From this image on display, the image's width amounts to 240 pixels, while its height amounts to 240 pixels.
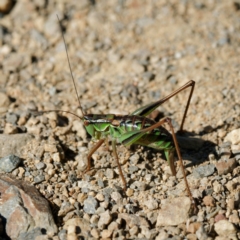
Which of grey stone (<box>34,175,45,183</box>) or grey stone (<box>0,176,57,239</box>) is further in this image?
grey stone (<box>34,175,45,183</box>)

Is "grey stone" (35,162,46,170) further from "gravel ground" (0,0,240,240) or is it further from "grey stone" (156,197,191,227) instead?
"grey stone" (156,197,191,227)

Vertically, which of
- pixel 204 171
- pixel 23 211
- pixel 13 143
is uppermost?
pixel 13 143

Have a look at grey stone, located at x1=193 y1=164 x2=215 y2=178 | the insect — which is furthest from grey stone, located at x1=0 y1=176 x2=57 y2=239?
grey stone, located at x1=193 y1=164 x2=215 y2=178

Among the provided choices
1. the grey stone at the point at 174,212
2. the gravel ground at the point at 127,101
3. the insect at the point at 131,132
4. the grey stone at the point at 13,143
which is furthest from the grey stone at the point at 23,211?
the grey stone at the point at 174,212

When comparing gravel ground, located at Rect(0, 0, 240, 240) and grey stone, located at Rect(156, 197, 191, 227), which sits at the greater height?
gravel ground, located at Rect(0, 0, 240, 240)

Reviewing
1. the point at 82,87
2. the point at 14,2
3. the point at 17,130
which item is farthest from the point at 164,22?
the point at 17,130

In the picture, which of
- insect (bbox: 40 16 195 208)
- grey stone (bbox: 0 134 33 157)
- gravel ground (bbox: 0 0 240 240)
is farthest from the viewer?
grey stone (bbox: 0 134 33 157)

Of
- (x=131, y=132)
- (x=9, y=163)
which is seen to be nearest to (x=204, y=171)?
(x=131, y=132)

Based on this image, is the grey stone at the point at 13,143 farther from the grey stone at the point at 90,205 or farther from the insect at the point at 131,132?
the grey stone at the point at 90,205

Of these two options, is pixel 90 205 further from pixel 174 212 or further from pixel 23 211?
pixel 174 212
